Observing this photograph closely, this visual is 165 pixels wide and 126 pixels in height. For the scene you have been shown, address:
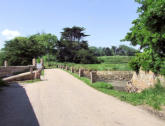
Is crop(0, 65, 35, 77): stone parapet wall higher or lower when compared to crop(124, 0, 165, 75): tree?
lower

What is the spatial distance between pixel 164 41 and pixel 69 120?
7.62 meters

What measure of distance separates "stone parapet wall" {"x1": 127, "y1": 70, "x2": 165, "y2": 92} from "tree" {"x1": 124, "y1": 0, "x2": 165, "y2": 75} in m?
0.56

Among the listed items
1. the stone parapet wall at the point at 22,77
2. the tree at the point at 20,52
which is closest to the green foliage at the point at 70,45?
the tree at the point at 20,52

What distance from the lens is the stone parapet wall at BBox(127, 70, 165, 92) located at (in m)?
10.3

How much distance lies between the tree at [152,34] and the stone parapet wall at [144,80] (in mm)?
557

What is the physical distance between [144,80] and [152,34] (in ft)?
17.6

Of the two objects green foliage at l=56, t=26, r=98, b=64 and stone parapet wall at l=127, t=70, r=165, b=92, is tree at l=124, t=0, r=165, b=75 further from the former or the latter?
green foliage at l=56, t=26, r=98, b=64

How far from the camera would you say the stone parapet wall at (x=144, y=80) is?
1034cm

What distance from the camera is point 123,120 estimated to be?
466 cm

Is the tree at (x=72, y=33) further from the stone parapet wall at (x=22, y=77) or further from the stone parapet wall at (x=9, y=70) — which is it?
the stone parapet wall at (x=22, y=77)

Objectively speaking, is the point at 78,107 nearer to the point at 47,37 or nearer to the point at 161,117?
the point at 161,117

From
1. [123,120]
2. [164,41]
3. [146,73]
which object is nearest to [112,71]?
[146,73]

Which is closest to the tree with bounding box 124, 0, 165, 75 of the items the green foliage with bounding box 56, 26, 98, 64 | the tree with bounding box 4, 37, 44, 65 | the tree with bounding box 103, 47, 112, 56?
the tree with bounding box 4, 37, 44, 65

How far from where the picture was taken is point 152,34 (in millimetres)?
8266
